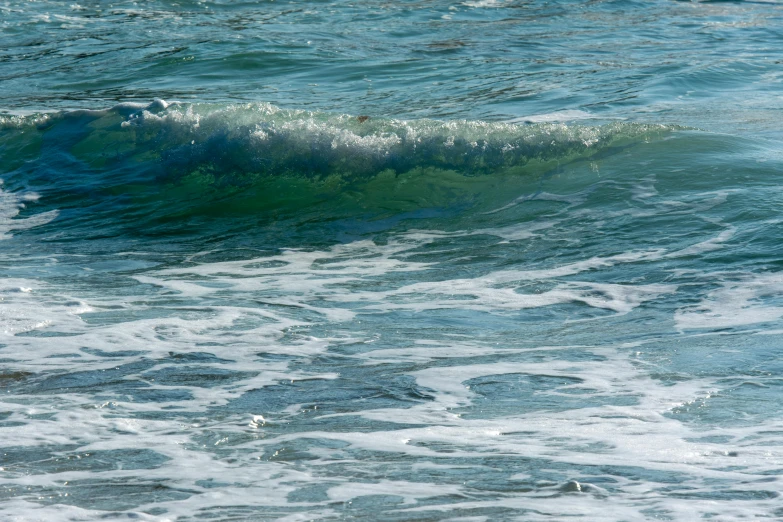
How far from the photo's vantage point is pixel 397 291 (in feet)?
19.6

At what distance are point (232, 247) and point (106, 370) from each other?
2819mm

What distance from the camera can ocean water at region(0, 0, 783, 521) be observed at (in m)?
3.43

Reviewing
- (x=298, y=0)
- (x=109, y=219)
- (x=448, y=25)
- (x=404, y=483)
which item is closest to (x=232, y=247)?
(x=109, y=219)

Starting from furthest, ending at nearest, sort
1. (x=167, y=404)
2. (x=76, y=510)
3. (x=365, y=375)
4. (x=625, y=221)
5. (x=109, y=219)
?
(x=109, y=219) < (x=625, y=221) < (x=365, y=375) < (x=167, y=404) < (x=76, y=510)

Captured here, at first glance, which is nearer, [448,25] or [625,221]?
[625,221]

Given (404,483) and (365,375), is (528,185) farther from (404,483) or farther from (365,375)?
(404,483)

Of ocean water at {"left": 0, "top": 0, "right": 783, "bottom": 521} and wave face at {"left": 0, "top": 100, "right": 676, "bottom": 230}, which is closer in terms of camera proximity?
ocean water at {"left": 0, "top": 0, "right": 783, "bottom": 521}

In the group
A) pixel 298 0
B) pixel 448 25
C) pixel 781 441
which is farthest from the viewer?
pixel 298 0

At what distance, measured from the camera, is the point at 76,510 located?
318 centimetres

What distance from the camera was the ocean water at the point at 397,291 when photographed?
3.43 meters

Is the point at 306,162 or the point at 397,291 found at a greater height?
the point at 306,162

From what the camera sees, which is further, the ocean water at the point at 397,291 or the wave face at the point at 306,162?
the wave face at the point at 306,162

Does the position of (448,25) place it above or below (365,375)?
above

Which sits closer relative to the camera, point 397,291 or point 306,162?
point 397,291
